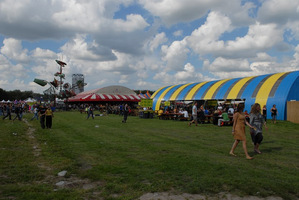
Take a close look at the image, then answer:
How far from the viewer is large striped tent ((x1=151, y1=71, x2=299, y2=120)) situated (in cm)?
2122

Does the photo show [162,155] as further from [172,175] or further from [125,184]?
[125,184]

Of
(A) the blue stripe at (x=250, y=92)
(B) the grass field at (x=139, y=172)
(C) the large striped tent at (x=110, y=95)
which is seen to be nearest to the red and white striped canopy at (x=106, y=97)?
(C) the large striped tent at (x=110, y=95)

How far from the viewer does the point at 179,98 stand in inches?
1330

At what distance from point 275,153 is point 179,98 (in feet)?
84.4

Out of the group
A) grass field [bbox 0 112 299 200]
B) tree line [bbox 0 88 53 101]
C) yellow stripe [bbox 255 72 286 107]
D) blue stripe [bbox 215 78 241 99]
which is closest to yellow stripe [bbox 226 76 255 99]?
blue stripe [bbox 215 78 241 99]

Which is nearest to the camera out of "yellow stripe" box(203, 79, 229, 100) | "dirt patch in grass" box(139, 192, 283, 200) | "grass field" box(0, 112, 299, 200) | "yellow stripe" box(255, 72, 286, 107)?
"dirt patch in grass" box(139, 192, 283, 200)

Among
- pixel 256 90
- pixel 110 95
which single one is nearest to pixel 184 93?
pixel 256 90

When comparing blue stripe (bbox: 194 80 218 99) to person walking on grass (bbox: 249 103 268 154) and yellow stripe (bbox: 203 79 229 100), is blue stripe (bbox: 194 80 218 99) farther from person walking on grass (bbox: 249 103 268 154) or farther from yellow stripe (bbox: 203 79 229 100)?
person walking on grass (bbox: 249 103 268 154)

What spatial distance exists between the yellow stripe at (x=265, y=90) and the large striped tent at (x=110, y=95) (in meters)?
36.7

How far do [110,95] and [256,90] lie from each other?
38919 mm

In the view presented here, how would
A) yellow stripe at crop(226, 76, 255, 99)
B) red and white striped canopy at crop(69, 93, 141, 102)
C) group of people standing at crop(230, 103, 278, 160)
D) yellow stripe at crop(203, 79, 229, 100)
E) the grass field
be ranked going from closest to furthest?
1. the grass field
2. group of people standing at crop(230, 103, 278, 160)
3. yellow stripe at crop(226, 76, 255, 99)
4. yellow stripe at crop(203, 79, 229, 100)
5. red and white striped canopy at crop(69, 93, 141, 102)

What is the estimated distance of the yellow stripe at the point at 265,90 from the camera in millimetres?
22391

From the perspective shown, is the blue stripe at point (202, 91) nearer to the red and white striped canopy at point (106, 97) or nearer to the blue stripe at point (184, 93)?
the blue stripe at point (184, 93)

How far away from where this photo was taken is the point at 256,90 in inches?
935
